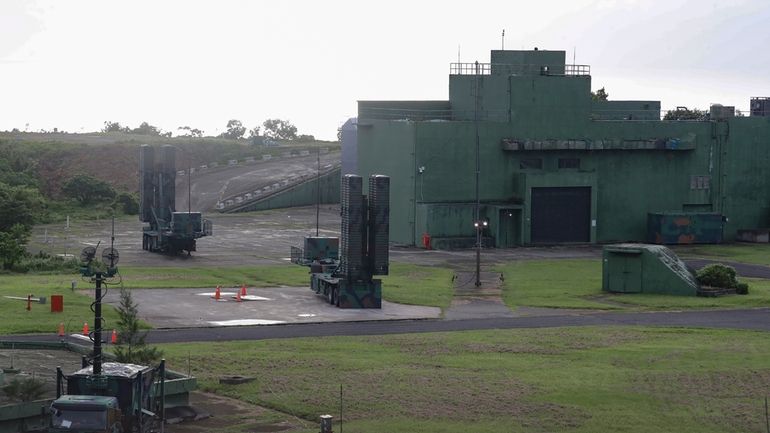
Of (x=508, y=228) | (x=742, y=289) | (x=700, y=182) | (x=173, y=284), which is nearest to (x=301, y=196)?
(x=508, y=228)

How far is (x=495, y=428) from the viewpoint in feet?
102

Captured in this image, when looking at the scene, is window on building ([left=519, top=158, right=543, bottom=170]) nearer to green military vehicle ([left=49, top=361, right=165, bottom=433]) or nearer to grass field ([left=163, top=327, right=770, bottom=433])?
grass field ([left=163, top=327, right=770, bottom=433])

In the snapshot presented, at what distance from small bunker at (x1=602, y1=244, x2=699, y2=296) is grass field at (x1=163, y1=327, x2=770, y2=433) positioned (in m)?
13.0

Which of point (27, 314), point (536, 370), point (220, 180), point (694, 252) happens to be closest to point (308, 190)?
point (220, 180)

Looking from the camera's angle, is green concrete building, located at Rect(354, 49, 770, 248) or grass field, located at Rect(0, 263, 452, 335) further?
green concrete building, located at Rect(354, 49, 770, 248)

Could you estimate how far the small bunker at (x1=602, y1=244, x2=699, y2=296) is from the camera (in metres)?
61.3

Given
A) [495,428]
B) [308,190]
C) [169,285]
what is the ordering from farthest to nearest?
[308,190] → [169,285] → [495,428]

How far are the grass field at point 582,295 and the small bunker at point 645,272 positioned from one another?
731mm

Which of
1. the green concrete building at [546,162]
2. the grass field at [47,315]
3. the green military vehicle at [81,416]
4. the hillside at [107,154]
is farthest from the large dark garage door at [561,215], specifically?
the green military vehicle at [81,416]

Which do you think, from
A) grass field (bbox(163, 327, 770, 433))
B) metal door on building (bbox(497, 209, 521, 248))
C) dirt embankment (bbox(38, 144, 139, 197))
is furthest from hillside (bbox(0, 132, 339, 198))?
grass field (bbox(163, 327, 770, 433))

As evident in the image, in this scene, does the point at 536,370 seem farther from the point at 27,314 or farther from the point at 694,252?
the point at 694,252

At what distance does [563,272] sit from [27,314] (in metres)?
33.2

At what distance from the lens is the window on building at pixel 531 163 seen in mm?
92688

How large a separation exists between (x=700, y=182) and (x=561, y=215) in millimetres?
13116
